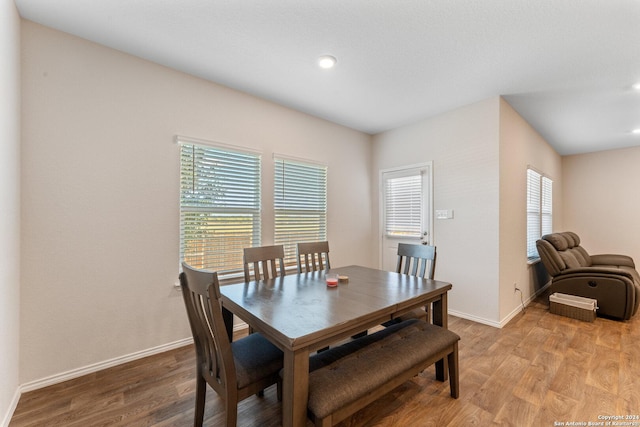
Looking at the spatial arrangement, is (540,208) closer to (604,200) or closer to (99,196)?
(604,200)

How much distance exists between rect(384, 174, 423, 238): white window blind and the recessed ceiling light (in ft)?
6.99

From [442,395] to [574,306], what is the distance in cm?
269

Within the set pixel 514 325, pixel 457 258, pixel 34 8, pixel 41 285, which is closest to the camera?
pixel 34 8

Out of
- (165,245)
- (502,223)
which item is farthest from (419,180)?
(165,245)

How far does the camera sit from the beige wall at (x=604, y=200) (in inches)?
204

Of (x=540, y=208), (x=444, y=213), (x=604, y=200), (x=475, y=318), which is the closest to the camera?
(x=475, y=318)

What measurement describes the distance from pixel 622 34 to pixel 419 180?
2.25m

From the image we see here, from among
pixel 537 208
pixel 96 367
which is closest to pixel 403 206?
pixel 537 208

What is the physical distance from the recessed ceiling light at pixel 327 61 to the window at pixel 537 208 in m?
3.43

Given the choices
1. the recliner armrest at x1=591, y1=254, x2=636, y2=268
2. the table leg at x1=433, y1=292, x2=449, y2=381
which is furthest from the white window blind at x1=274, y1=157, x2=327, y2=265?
the recliner armrest at x1=591, y1=254, x2=636, y2=268

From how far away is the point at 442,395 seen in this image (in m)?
1.94

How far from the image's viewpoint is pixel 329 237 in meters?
3.94

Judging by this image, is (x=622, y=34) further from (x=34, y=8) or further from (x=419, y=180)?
(x=34, y=8)

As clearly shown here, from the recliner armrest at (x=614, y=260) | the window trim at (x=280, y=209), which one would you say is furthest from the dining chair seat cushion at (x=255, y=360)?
the recliner armrest at (x=614, y=260)
